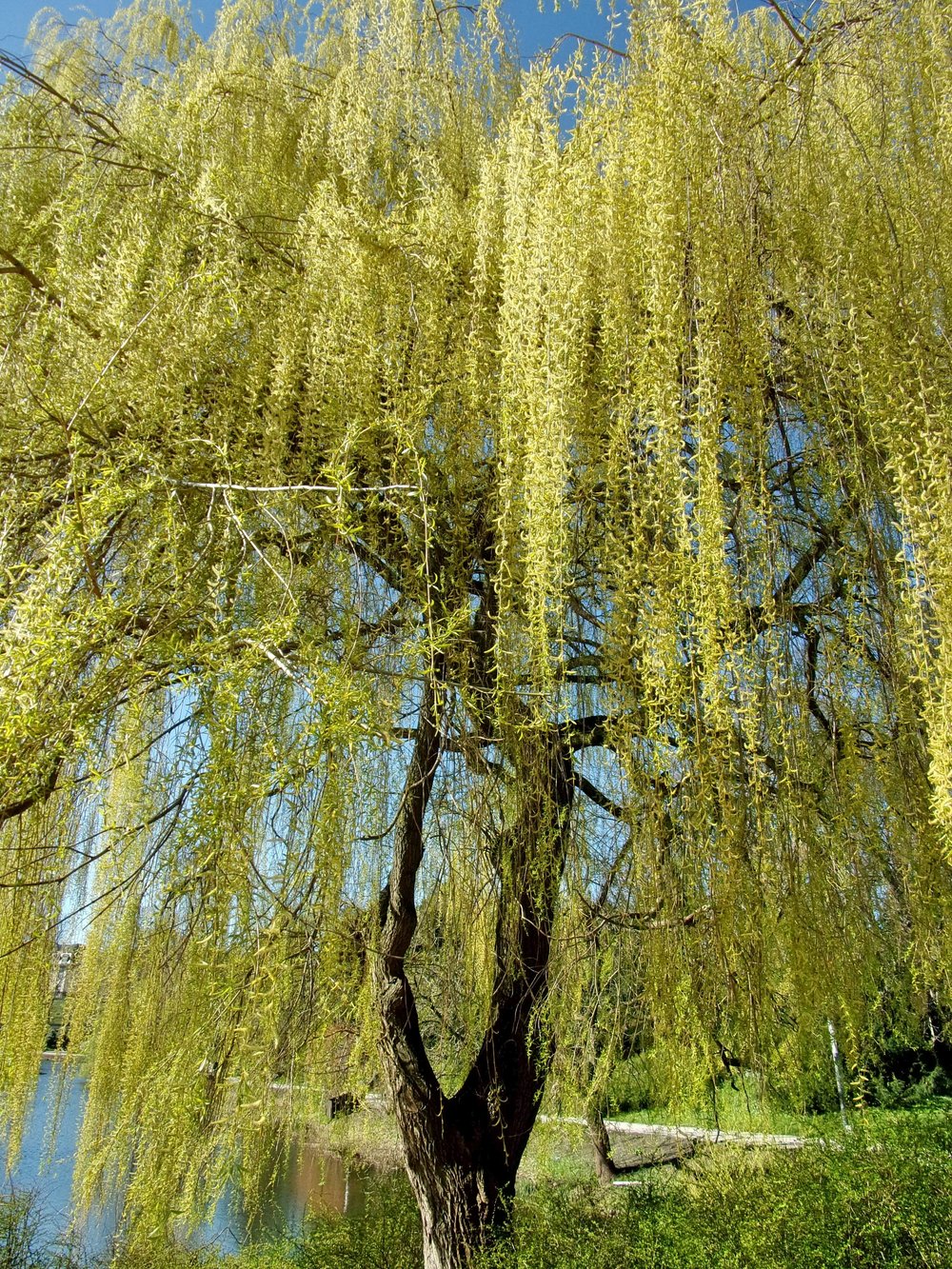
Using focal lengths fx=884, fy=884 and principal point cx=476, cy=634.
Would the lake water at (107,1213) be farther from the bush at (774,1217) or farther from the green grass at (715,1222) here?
the bush at (774,1217)

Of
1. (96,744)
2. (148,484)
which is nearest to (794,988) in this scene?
(96,744)

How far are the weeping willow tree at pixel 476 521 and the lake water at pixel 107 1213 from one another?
893 millimetres

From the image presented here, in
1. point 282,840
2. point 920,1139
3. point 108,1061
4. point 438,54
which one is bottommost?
point 920,1139

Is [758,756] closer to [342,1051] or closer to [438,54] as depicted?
[438,54]

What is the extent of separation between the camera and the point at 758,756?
1.72 metres

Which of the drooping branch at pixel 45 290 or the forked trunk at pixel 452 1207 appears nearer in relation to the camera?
the drooping branch at pixel 45 290

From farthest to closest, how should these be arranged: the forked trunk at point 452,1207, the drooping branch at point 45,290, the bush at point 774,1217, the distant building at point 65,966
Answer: the bush at point 774,1217
the forked trunk at point 452,1207
the distant building at point 65,966
the drooping branch at point 45,290

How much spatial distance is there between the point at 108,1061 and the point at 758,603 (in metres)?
2.84

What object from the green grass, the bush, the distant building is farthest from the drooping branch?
the bush

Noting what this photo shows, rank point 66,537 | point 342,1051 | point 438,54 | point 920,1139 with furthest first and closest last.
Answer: point 920,1139
point 342,1051
point 438,54
point 66,537

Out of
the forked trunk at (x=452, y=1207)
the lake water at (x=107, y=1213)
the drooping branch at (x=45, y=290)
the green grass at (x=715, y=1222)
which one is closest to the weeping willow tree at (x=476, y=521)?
the drooping branch at (x=45, y=290)

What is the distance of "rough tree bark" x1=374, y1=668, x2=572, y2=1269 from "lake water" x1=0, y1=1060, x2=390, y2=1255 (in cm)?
98

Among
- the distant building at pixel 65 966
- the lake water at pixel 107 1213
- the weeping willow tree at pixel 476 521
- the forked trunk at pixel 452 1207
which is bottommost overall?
the lake water at pixel 107 1213

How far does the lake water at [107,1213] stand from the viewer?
375 cm
